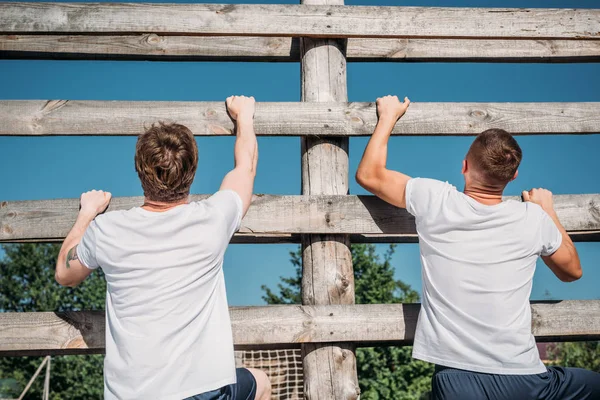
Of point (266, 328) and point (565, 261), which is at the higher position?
point (565, 261)

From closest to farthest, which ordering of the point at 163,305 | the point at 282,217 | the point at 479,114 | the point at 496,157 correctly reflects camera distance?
the point at 163,305 → the point at 496,157 → the point at 282,217 → the point at 479,114

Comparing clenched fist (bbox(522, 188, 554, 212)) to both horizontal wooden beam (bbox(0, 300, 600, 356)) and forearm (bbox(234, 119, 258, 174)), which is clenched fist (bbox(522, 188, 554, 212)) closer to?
horizontal wooden beam (bbox(0, 300, 600, 356))

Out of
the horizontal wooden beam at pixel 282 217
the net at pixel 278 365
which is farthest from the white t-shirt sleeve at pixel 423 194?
the net at pixel 278 365

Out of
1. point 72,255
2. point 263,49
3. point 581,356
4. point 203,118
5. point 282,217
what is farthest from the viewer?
point 581,356

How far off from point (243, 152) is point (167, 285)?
0.96 m

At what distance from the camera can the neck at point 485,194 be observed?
3070mm

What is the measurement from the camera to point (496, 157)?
299 centimetres

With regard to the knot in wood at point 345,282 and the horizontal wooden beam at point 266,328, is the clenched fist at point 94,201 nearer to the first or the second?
the horizontal wooden beam at point 266,328

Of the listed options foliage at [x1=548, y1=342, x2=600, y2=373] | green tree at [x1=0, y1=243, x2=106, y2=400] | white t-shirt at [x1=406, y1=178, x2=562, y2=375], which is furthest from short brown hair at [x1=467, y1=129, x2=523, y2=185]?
green tree at [x1=0, y1=243, x2=106, y2=400]

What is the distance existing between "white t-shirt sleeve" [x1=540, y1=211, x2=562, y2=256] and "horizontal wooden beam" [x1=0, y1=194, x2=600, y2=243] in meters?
0.74

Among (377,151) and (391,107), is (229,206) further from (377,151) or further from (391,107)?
(391,107)

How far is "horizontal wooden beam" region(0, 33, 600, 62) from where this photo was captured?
394 centimetres

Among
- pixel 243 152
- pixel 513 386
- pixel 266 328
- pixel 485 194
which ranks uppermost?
pixel 243 152

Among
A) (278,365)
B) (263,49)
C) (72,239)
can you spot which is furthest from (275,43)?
(278,365)
